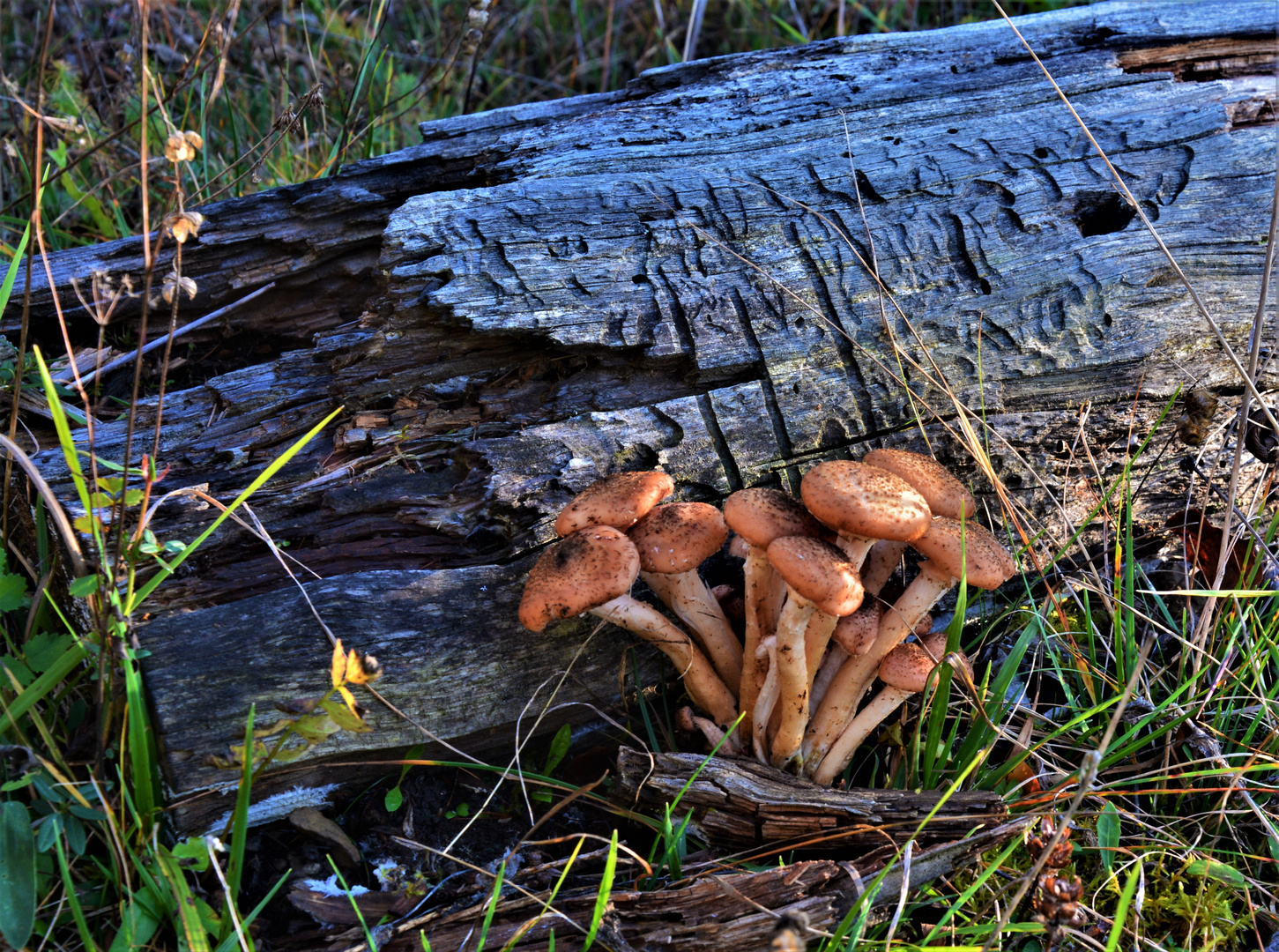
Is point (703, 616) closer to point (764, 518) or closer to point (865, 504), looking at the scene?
point (764, 518)

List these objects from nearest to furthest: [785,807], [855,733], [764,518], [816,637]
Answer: [764,518] → [785,807] → [816,637] → [855,733]

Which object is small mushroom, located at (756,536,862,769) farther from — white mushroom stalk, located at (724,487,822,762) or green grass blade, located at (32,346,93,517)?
green grass blade, located at (32,346,93,517)

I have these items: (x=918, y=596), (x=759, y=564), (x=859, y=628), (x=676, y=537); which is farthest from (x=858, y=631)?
(x=676, y=537)

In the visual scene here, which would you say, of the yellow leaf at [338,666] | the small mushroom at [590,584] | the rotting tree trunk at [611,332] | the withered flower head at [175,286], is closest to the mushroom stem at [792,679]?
the small mushroom at [590,584]

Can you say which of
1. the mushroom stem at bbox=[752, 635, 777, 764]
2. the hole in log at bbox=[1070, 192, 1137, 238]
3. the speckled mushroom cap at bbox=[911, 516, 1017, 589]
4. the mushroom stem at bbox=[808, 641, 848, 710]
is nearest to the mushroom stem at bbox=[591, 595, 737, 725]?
the mushroom stem at bbox=[752, 635, 777, 764]

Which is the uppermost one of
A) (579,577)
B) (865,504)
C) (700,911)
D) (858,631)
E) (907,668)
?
(865,504)

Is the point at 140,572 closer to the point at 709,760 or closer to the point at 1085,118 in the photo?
the point at 709,760

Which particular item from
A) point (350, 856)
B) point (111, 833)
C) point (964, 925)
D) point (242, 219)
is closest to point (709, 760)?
point (964, 925)
